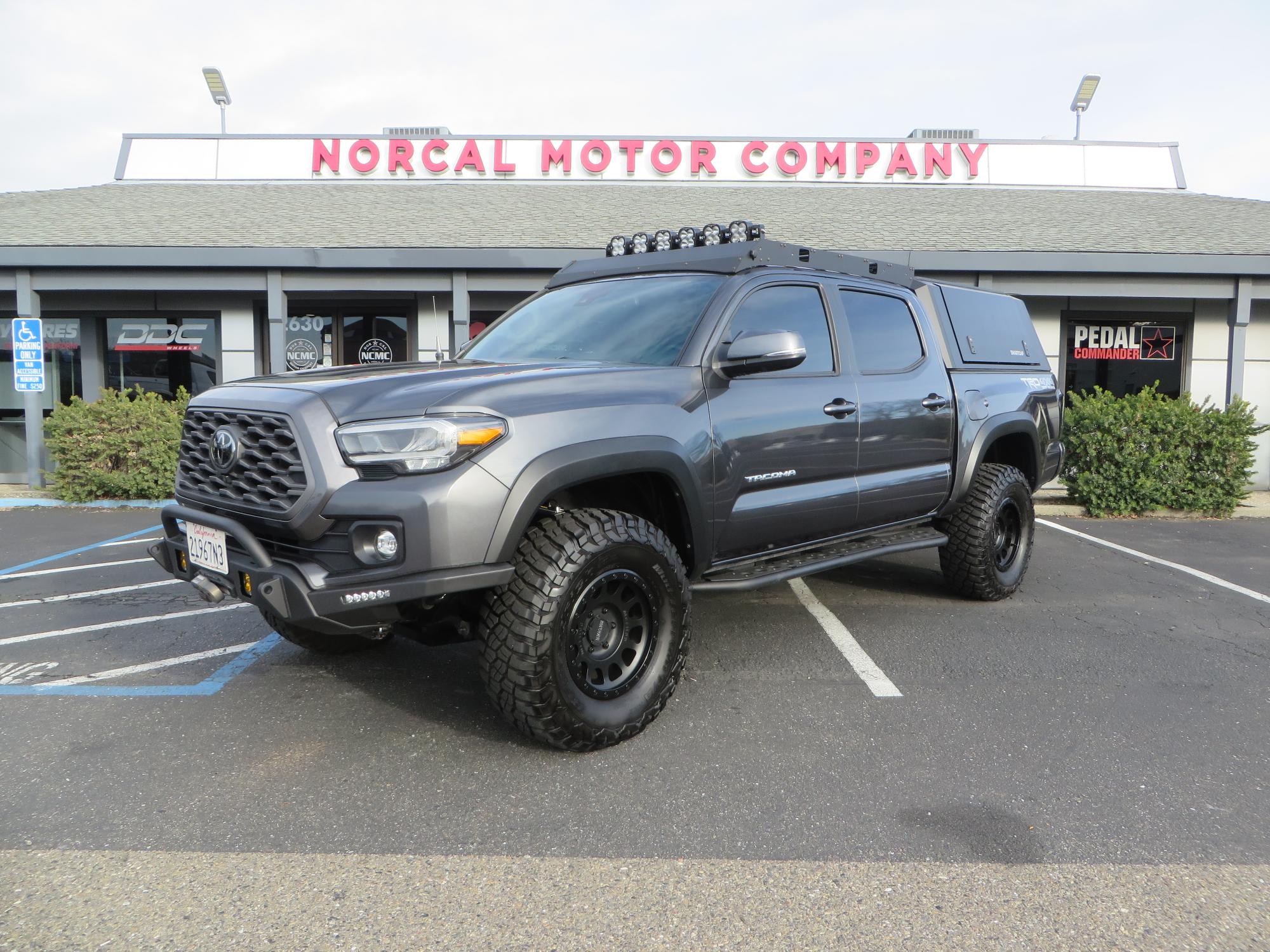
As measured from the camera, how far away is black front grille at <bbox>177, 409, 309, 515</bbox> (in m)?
2.96

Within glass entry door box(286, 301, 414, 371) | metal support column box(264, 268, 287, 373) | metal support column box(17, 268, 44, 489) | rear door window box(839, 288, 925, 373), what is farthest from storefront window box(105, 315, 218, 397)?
rear door window box(839, 288, 925, 373)

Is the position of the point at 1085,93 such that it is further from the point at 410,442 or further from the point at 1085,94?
the point at 410,442

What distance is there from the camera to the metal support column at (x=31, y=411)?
11.7m

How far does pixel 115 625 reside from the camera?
5051mm

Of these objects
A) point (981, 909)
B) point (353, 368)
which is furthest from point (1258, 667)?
point (353, 368)

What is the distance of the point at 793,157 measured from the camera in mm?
16781

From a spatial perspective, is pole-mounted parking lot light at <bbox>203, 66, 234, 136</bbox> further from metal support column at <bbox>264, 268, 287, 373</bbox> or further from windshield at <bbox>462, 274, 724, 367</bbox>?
windshield at <bbox>462, 274, 724, 367</bbox>

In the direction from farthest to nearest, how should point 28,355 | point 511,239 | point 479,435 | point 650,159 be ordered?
point 650,159 → point 511,239 → point 28,355 → point 479,435

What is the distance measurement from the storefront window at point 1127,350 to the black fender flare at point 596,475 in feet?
38.2

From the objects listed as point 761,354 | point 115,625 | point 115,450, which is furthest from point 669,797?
point 115,450

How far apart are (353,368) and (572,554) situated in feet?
4.50

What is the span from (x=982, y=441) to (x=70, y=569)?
21.7 feet

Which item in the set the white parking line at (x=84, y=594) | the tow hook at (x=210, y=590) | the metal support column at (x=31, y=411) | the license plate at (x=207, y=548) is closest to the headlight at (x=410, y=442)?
the license plate at (x=207, y=548)

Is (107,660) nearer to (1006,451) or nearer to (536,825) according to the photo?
(536,825)
